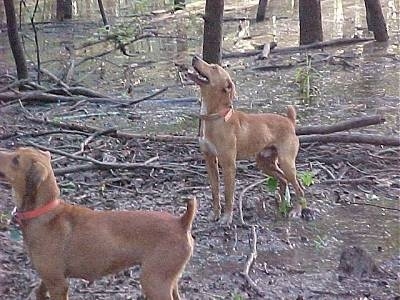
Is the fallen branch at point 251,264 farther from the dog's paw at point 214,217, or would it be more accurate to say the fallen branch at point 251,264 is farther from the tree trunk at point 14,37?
the tree trunk at point 14,37

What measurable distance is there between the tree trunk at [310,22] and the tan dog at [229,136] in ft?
33.6

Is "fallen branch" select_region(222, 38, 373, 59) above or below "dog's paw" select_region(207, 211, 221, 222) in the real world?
below

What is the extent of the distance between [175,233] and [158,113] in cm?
730

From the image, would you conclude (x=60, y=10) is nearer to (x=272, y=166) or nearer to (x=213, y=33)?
(x=213, y=33)

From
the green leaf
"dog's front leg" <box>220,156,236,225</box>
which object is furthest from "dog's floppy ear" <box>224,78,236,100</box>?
the green leaf

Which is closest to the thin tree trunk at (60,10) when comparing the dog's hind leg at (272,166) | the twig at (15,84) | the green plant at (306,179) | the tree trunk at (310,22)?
the tree trunk at (310,22)

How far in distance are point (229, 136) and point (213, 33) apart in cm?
399

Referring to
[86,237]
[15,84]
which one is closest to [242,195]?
[86,237]

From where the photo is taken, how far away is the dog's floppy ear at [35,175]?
5.43 meters

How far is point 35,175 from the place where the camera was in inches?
214

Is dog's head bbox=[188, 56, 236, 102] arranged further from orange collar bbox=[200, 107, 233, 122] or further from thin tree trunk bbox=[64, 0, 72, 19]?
thin tree trunk bbox=[64, 0, 72, 19]

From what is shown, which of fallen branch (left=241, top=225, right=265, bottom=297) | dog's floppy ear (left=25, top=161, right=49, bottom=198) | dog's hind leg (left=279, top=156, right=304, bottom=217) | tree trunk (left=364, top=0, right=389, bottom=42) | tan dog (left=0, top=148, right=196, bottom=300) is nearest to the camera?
tan dog (left=0, top=148, right=196, bottom=300)

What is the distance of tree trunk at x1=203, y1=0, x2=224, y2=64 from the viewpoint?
1155cm

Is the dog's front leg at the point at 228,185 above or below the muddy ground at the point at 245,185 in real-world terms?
above
